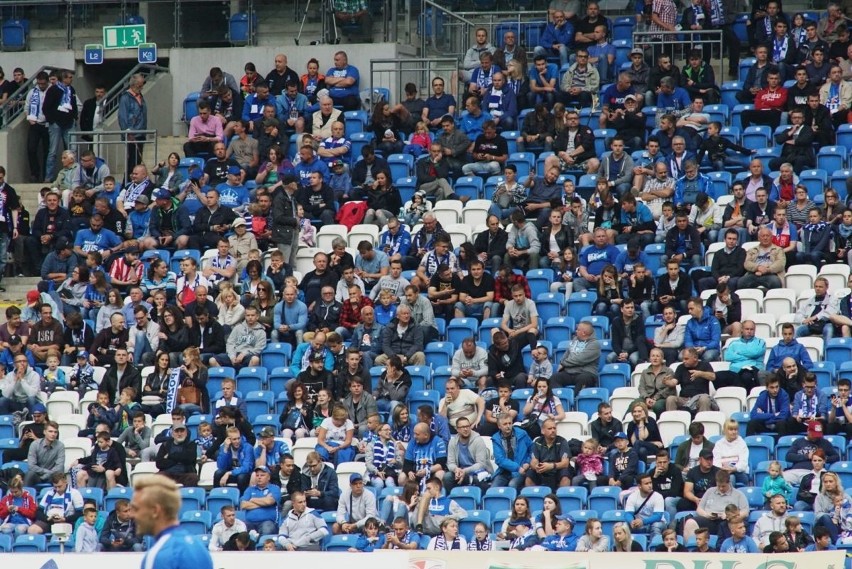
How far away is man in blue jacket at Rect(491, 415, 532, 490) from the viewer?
54.9 feet

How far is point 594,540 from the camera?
15047mm

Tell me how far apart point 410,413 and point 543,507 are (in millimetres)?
2362

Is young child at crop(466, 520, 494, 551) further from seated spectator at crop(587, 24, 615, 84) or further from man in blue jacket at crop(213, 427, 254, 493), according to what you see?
seated spectator at crop(587, 24, 615, 84)

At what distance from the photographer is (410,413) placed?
58.4 feet

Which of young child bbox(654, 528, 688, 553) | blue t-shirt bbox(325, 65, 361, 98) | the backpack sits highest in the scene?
blue t-shirt bbox(325, 65, 361, 98)

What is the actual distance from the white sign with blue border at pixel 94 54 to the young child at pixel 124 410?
7560mm

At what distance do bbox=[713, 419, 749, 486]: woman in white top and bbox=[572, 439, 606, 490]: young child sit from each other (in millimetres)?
1110

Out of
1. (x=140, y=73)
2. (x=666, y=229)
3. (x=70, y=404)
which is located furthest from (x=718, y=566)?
(x=140, y=73)

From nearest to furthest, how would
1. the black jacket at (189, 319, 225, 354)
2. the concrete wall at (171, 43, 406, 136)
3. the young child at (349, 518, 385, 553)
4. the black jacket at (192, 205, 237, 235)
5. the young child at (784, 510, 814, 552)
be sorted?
the young child at (784, 510, 814, 552), the young child at (349, 518, 385, 553), the black jacket at (189, 319, 225, 354), the black jacket at (192, 205, 237, 235), the concrete wall at (171, 43, 406, 136)

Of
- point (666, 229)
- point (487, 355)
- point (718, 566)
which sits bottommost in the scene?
point (718, 566)

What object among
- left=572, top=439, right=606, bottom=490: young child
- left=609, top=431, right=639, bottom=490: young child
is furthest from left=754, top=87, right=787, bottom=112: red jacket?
left=572, top=439, right=606, bottom=490: young child

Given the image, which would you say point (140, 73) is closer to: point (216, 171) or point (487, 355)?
point (216, 171)

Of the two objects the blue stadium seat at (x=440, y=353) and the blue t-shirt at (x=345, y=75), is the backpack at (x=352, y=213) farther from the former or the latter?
the blue stadium seat at (x=440, y=353)

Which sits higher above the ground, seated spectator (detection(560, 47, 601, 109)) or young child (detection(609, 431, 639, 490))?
seated spectator (detection(560, 47, 601, 109))
